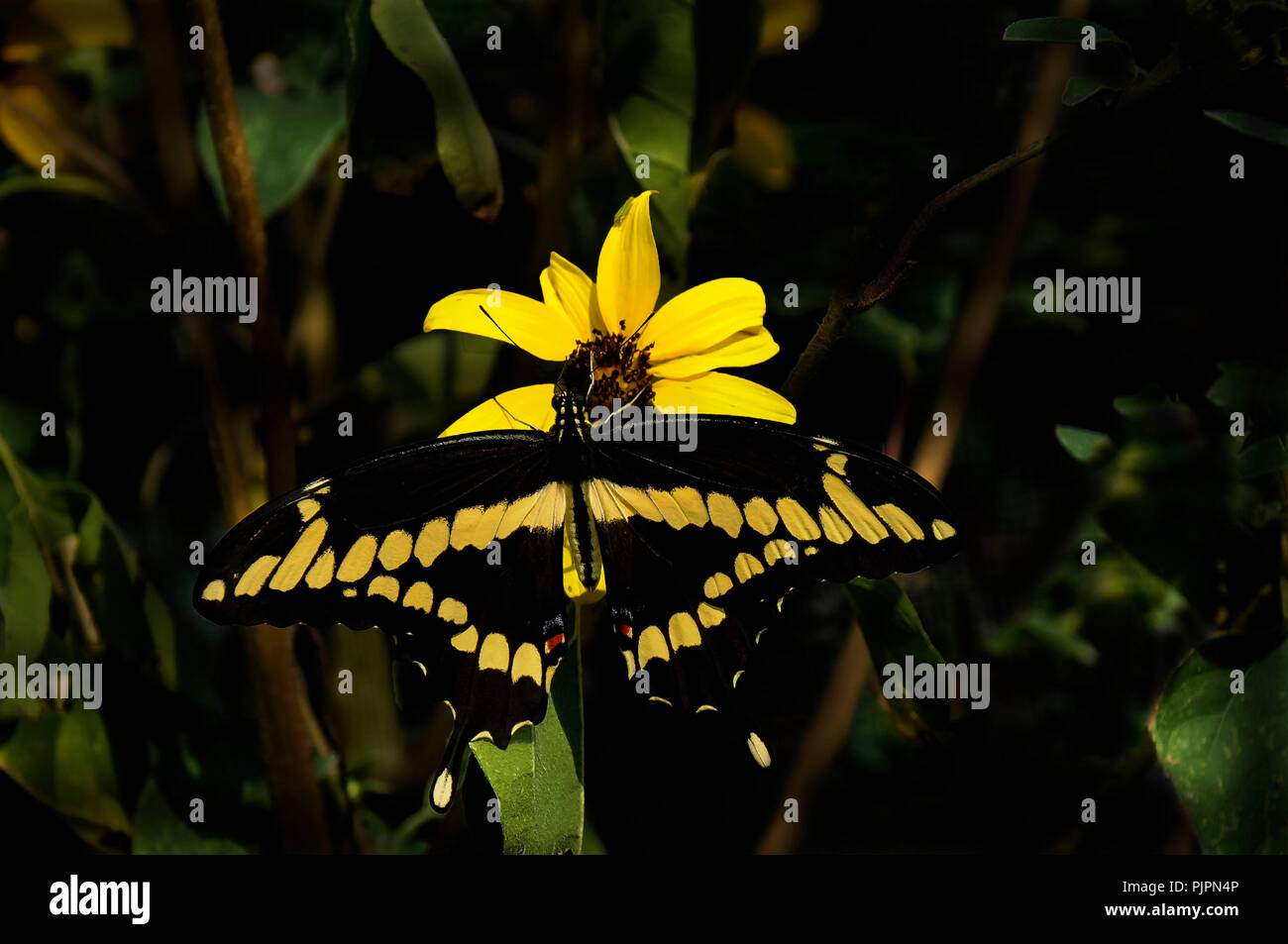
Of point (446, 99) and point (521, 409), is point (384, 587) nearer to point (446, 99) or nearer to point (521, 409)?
point (521, 409)

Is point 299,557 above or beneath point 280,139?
beneath

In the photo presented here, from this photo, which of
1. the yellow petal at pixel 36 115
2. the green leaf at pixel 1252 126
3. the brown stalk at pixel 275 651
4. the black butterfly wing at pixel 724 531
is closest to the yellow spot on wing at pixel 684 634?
the black butterfly wing at pixel 724 531

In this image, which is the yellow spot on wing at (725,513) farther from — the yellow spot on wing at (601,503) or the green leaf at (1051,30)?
the green leaf at (1051,30)

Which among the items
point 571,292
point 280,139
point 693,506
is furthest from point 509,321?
point 280,139

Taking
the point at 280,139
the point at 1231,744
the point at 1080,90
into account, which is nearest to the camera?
the point at 1080,90
